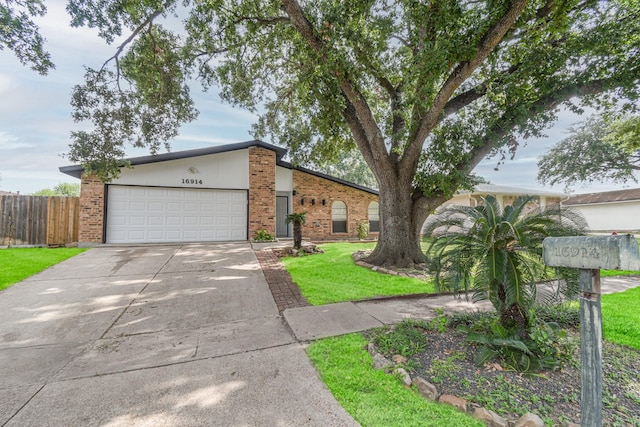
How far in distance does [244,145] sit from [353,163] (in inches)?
679

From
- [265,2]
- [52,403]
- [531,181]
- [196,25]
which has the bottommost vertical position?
[52,403]

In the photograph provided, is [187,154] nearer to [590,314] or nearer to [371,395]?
[371,395]

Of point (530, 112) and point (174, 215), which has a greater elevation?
point (530, 112)

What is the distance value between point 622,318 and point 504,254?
10.4ft

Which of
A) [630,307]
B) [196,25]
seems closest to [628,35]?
[630,307]

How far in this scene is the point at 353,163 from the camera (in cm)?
2781

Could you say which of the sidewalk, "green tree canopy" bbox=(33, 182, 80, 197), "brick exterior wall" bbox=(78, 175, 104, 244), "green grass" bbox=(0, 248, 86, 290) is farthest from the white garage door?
"green tree canopy" bbox=(33, 182, 80, 197)

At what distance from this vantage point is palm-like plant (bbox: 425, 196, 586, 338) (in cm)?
272

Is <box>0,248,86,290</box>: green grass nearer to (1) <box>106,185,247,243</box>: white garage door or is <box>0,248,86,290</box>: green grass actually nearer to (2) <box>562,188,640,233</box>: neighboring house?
(1) <box>106,185,247,243</box>: white garage door

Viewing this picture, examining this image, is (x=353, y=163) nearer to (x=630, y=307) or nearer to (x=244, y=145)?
(x=244, y=145)

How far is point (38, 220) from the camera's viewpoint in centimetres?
1049

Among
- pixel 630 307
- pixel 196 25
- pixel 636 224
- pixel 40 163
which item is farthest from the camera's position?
pixel 40 163

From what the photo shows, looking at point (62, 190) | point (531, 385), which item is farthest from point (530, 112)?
point (62, 190)

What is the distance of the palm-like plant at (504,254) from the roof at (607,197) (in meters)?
30.9
